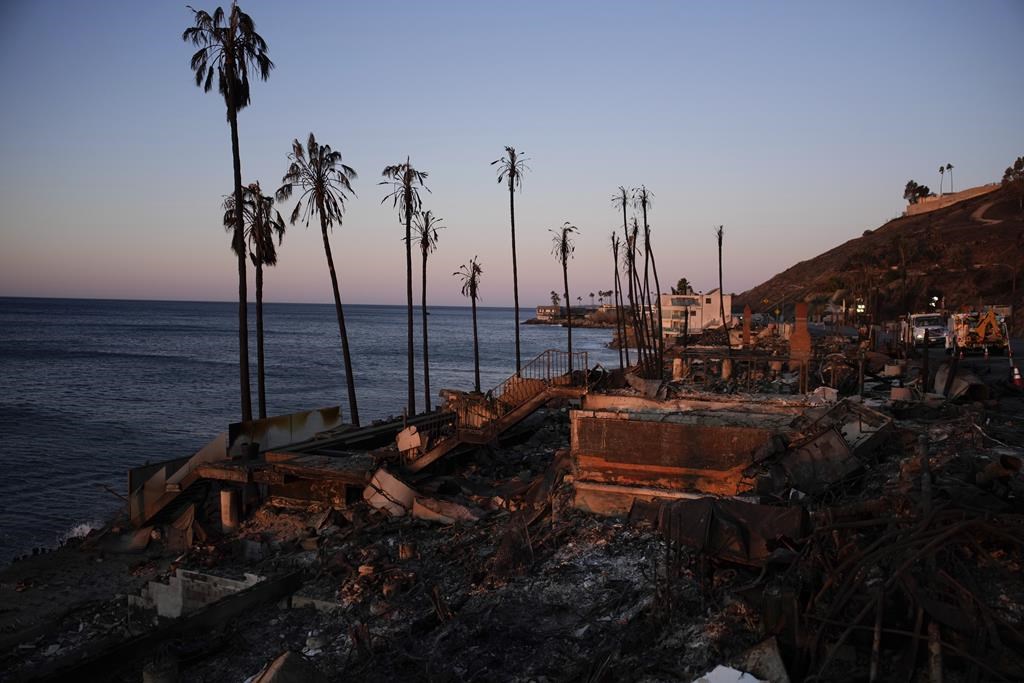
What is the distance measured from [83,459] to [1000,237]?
343ft

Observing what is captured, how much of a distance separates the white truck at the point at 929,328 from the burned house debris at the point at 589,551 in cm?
1360

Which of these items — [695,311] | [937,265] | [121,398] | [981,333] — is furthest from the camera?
[695,311]

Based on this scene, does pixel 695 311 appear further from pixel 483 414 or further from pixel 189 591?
pixel 189 591

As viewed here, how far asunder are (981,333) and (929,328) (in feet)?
14.7

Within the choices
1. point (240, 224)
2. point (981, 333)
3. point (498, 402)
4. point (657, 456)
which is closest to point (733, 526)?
point (657, 456)

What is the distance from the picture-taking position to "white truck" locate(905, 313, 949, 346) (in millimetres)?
32594

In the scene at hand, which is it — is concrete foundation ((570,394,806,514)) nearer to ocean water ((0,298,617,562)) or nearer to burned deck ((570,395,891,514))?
burned deck ((570,395,891,514))

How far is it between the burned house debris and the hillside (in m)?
40.7

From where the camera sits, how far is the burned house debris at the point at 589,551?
587 cm

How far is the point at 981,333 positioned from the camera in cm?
2794

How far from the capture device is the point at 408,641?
908 centimetres

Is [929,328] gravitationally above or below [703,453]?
above

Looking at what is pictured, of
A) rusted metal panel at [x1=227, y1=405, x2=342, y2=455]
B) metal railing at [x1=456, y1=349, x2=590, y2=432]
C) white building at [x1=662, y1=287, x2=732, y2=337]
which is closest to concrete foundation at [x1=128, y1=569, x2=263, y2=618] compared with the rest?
rusted metal panel at [x1=227, y1=405, x2=342, y2=455]

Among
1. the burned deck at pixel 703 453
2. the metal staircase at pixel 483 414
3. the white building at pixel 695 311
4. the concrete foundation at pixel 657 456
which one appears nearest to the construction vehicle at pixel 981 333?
the metal staircase at pixel 483 414
